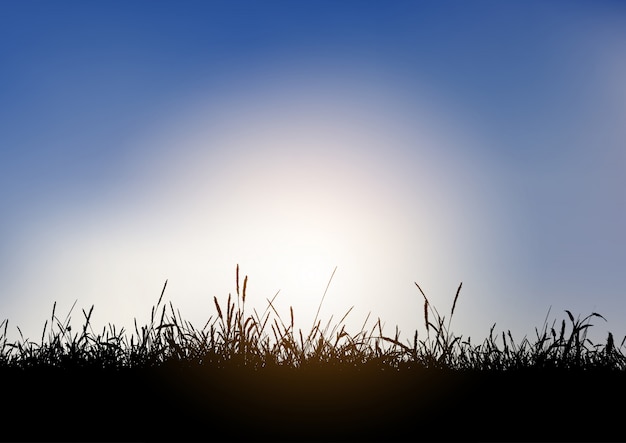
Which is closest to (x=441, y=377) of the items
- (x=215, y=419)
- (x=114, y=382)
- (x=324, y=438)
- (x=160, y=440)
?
(x=324, y=438)

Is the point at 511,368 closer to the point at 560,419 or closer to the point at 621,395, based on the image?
the point at 621,395

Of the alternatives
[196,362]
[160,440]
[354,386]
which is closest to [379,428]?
[354,386]

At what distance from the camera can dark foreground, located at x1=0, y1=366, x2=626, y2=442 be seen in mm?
2752

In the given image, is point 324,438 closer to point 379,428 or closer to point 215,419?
point 379,428

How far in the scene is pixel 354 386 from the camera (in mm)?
3340

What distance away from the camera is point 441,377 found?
3.55 m

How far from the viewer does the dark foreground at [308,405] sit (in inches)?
108

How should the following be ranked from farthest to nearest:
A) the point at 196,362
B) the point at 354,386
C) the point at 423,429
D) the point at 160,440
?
the point at 196,362
the point at 354,386
the point at 423,429
the point at 160,440

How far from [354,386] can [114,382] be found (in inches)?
55.0

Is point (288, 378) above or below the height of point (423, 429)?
above

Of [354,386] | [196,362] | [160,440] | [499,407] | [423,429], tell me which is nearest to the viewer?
[160,440]

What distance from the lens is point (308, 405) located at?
309 cm

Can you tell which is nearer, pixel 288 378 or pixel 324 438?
pixel 324 438

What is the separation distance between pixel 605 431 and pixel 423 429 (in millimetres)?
849
